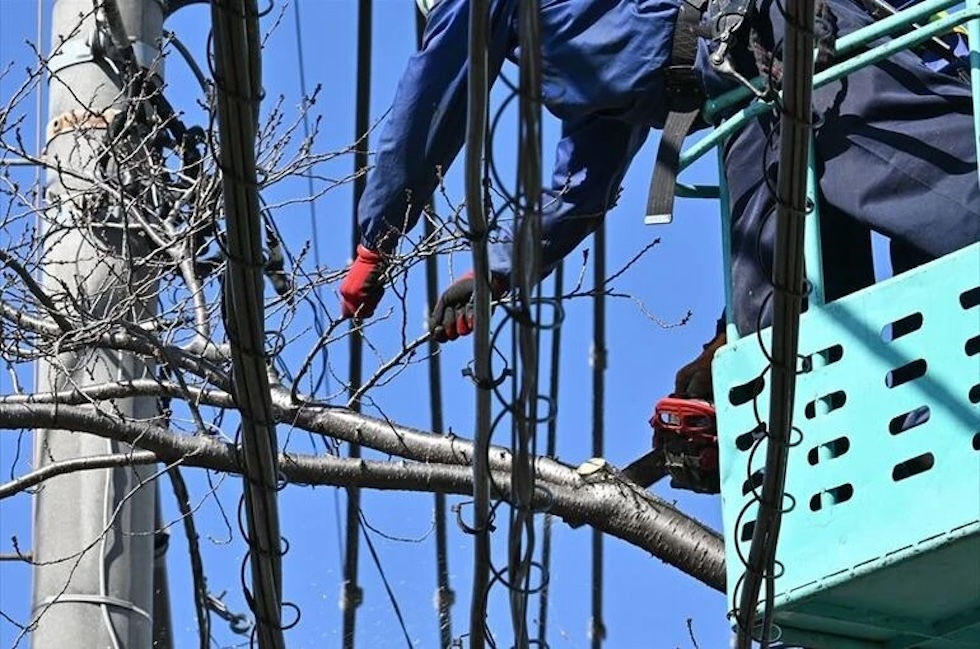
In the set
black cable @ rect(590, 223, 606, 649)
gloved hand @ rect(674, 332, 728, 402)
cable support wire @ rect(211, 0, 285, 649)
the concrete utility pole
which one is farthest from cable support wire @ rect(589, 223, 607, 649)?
cable support wire @ rect(211, 0, 285, 649)

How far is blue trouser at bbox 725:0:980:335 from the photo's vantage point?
17.6 ft

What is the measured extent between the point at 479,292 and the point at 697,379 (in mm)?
1644

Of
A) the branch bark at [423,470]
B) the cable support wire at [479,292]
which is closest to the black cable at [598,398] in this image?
the branch bark at [423,470]

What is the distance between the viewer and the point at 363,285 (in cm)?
672

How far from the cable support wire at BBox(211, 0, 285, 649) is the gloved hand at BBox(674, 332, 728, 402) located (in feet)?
4.55

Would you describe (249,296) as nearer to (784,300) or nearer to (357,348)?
(784,300)

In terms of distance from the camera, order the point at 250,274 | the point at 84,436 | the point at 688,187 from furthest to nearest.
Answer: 1. the point at 84,436
2. the point at 688,187
3. the point at 250,274

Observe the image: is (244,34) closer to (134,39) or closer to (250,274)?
(250,274)

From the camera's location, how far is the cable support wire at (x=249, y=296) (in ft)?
14.0

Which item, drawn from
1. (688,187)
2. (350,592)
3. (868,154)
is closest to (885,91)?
(868,154)

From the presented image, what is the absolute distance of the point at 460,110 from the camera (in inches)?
255

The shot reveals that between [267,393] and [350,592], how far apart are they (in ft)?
16.7

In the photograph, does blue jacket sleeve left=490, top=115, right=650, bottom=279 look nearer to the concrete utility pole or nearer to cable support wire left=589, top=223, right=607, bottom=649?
the concrete utility pole

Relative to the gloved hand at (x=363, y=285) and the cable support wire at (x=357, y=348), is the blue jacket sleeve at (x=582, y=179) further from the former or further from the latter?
the cable support wire at (x=357, y=348)
